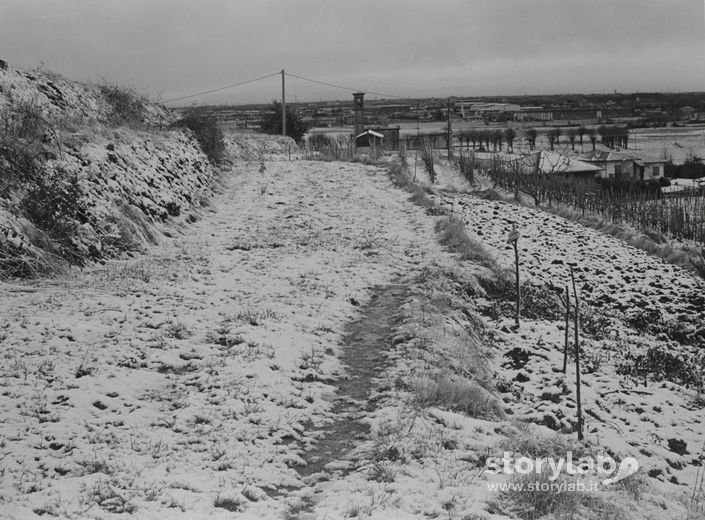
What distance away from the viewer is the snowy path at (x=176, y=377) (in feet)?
12.8

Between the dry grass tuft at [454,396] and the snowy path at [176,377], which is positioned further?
the dry grass tuft at [454,396]

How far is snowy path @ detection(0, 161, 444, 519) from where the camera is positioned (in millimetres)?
3895

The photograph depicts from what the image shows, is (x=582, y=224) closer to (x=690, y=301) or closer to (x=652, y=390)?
(x=690, y=301)

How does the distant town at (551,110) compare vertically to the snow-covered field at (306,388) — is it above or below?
above

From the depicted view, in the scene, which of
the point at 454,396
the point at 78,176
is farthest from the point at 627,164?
the point at 454,396

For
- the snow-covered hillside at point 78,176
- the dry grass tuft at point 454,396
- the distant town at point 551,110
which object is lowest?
the dry grass tuft at point 454,396

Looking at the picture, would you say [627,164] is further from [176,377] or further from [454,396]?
[176,377]

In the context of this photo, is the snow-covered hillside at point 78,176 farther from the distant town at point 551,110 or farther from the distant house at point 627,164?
the distant town at point 551,110

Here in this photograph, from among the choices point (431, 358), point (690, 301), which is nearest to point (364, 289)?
point (431, 358)

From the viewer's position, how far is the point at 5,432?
425 cm

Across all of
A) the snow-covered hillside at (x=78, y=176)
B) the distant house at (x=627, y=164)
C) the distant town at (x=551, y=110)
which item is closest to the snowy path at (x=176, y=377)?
the snow-covered hillside at (x=78, y=176)

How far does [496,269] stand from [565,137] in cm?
8691

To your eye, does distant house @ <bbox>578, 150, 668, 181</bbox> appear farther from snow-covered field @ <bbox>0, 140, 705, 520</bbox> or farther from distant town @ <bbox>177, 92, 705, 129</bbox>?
snow-covered field @ <bbox>0, 140, 705, 520</bbox>

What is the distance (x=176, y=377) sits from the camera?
5637 millimetres
